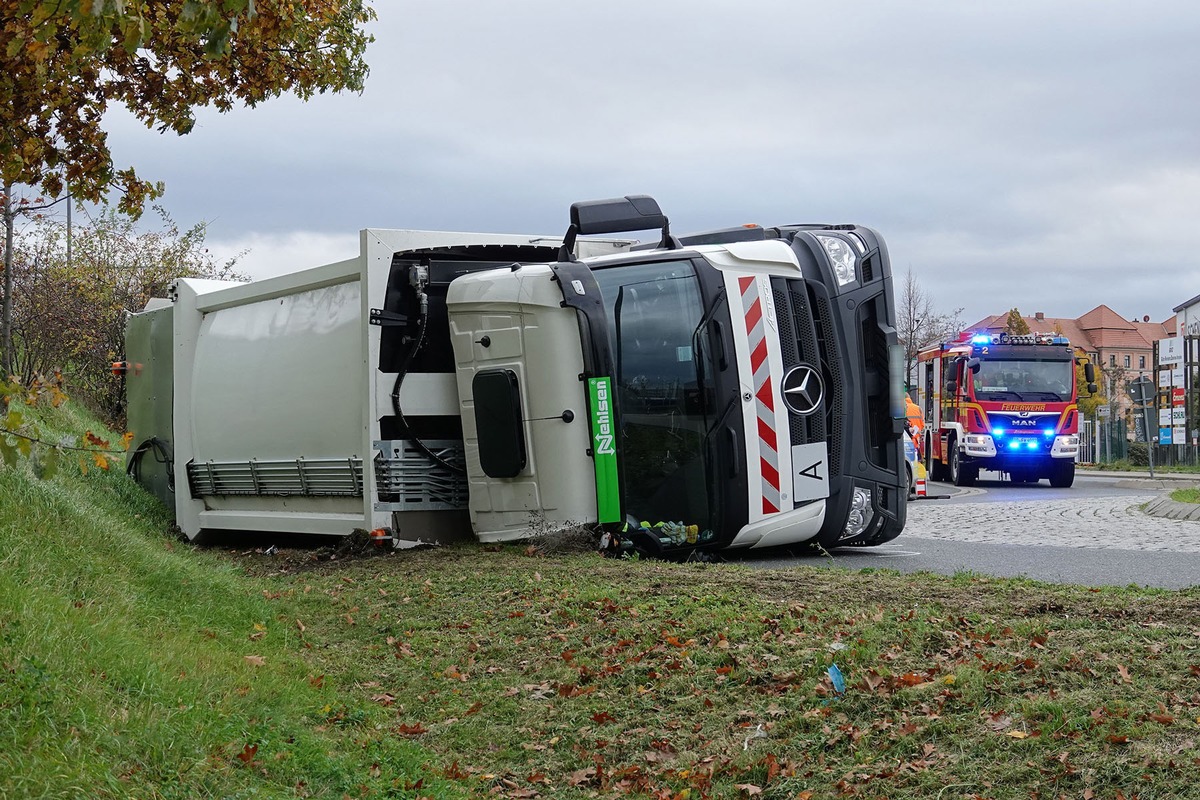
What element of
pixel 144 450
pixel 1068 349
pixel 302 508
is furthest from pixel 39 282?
pixel 1068 349

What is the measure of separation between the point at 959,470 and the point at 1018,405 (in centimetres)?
180

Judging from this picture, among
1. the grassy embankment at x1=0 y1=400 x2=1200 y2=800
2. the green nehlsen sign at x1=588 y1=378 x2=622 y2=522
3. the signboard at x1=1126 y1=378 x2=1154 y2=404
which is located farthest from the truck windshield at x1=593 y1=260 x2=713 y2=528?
the signboard at x1=1126 y1=378 x2=1154 y2=404

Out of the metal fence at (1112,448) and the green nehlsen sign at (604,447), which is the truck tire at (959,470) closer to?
the metal fence at (1112,448)

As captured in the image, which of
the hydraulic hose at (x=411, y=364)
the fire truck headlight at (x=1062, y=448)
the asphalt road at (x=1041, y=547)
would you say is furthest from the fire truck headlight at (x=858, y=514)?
the fire truck headlight at (x=1062, y=448)

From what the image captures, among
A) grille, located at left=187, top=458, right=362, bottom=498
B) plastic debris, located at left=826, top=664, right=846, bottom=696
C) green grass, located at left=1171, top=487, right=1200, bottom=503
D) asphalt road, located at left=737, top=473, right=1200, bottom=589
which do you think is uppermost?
grille, located at left=187, top=458, right=362, bottom=498

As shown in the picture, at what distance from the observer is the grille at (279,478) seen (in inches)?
401

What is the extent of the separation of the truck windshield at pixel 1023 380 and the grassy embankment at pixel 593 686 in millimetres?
20687

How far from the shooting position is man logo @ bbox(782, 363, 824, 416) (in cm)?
935

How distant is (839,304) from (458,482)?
10.2 ft

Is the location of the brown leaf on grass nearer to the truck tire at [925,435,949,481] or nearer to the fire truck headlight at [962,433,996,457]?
the fire truck headlight at [962,433,996,457]

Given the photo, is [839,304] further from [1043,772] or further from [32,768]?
[32,768]

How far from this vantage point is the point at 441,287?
9836mm

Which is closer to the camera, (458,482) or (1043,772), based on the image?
(1043,772)

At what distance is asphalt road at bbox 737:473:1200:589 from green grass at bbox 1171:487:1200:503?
1.60 ft
